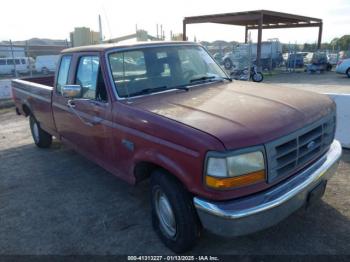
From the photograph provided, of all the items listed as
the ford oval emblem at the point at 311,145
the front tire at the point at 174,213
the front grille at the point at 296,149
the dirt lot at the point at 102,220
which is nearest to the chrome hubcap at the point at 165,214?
the front tire at the point at 174,213

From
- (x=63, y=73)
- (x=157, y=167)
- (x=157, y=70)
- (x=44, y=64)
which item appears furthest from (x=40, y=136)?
(x=44, y=64)

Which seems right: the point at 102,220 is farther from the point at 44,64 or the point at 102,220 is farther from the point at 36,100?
the point at 44,64

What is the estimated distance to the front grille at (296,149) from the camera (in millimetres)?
2760

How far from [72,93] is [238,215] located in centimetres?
233

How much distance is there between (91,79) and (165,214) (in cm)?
194

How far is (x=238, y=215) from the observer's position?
8.59 ft

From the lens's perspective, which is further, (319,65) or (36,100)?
(319,65)

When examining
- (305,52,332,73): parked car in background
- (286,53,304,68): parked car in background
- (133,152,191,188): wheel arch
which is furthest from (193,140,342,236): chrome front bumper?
(286,53,304,68): parked car in background

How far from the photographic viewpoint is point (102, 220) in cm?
403

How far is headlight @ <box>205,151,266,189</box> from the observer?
2611mm

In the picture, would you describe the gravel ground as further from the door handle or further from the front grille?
the door handle

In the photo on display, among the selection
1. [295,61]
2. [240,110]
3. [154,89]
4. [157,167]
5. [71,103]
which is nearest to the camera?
[240,110]

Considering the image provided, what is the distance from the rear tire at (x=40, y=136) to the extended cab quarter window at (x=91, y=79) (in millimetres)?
2606

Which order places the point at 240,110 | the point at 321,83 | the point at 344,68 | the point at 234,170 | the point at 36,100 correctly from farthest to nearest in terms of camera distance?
the point at 344,68
the point at 321,83
the point at 36,100
the point at 240,110
the point at 234,170
